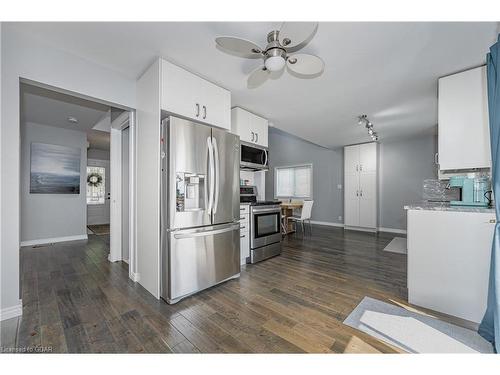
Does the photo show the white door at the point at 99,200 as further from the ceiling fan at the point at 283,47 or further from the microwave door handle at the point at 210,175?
the ceiling fan at the point at 283,47

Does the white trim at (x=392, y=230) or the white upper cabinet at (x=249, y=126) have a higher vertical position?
the white upper cabinet at (x=249, y=126)

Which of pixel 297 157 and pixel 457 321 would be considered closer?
pixel 457 321

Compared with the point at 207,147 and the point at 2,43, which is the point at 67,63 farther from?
the point at 207,147

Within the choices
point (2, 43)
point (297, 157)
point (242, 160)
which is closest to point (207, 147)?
point (242, 160)

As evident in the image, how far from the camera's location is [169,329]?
1632mm

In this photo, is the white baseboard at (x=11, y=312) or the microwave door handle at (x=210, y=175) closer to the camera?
the white baseboard at (x=11, y=312)

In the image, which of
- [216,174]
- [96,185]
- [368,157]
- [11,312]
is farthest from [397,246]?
[96,185]

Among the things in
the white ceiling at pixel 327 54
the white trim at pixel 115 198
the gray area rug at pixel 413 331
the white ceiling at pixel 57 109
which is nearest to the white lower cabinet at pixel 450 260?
the gray area rug at pixel 413 331

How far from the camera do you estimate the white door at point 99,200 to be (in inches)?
268

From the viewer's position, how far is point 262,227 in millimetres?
3297

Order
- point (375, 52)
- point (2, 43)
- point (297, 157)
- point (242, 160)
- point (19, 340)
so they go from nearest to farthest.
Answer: point (19, 340)
point (2, 43)
point (375, 52)
point (242, 160)
point (297, 157)

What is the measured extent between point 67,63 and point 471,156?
13.4 feet

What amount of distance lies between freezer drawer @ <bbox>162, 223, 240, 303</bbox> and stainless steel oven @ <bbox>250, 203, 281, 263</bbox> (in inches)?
23.3
